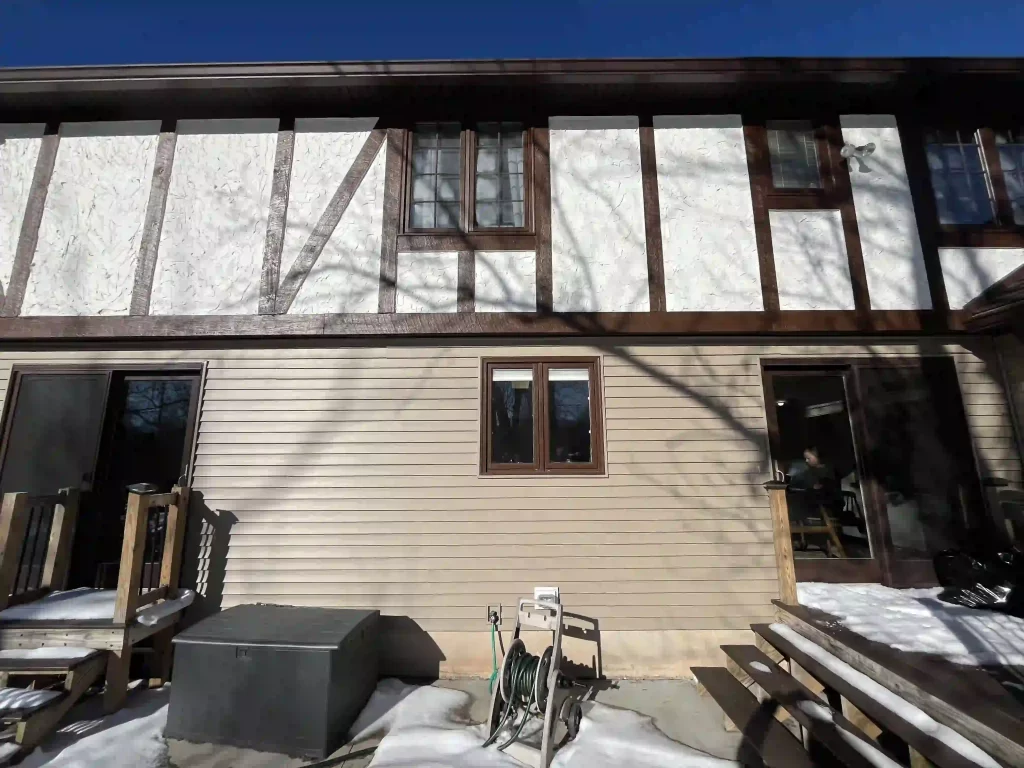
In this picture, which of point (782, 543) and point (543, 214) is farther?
point (543, 214)

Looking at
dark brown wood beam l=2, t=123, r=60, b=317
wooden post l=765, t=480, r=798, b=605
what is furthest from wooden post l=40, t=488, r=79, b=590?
wooden post l=765, t=480, r=798, b=605

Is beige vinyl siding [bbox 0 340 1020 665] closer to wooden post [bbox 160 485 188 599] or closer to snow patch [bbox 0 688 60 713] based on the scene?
wooden post [bbox 160 485 188 599]

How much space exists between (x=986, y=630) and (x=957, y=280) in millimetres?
3199

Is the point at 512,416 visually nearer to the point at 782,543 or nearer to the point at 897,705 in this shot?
the point at 782,543

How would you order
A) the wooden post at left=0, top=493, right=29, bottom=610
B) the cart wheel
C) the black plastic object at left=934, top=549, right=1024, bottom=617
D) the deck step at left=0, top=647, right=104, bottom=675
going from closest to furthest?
the cart wheel, the deck step at left=0, top=647, right=104, bottom=675, the black plastic object at left=934, top=549, right=1024, bottom=617, the wooden post at left=0, top=493, right=29, bottom=610

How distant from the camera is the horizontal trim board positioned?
15.0 feet

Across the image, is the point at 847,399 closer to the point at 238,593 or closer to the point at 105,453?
the point at 238,593

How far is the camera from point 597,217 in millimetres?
4840

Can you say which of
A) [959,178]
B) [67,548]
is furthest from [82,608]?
[959,178]

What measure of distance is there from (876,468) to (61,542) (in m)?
6.98

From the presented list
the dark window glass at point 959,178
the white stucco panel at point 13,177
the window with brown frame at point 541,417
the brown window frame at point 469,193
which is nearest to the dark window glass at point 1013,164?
the dark window glass at point 959,178

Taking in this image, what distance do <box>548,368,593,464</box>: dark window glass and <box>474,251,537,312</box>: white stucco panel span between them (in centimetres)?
70

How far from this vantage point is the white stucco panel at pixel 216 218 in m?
4.69

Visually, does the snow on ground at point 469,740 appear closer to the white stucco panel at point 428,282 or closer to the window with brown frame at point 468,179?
the white stucco panel at point 428,282
